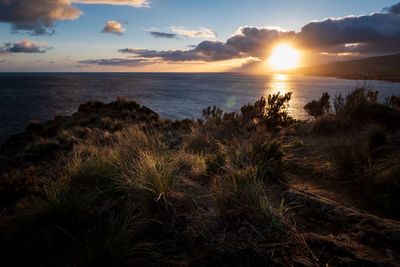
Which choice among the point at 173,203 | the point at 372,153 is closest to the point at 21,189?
the point at 173,203

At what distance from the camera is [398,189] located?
8.98ft

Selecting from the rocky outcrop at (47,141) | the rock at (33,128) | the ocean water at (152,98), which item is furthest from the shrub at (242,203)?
the rock at (33,128)

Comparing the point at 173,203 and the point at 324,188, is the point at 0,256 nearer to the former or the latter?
the point at 173,203

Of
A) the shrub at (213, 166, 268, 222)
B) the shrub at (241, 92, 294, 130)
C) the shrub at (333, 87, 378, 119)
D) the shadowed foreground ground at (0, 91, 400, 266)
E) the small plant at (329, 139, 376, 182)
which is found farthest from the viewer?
the shrub at (241, 92, 294, 130)

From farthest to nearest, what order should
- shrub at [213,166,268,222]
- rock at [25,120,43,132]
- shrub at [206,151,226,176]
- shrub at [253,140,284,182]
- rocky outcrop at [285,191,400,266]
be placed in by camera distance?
rock at [25,120,43,132]
shrub at [206,151,226,176]
shrub at [253,140,284,182]
shrub at [213,166,268,222]
rocky outcrop at [285,191,400,266]

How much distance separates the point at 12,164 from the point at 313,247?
51.1ft

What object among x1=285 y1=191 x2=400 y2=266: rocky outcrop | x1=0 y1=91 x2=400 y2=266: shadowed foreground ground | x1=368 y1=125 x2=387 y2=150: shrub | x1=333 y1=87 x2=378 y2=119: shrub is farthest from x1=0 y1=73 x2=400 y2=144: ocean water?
x1=285 y1=191 x2=400 y2=266: rocky outcrop

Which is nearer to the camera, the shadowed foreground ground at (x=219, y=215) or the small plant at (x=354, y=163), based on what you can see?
the shadowed foreground ground at (x=219, y=215)

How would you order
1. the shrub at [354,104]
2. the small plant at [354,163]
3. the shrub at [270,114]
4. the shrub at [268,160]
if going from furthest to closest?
the shrub at [270,114]
the shrub at [354,104]
the shrub at [268,160]
the small plant at [354,163]

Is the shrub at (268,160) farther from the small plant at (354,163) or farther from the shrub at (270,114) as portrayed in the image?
the shrub at (270,114)

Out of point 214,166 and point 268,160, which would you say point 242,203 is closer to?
point 214,166

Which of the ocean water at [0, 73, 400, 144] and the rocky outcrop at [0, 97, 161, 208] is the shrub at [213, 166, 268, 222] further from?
the ocean water at [0, 73, 400, 144]

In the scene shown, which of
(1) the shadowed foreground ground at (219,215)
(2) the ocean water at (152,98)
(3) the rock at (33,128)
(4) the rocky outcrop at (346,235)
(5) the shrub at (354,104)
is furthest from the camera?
(2) the ocean water at (152,98)

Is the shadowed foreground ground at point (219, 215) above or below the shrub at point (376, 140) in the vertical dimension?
below
